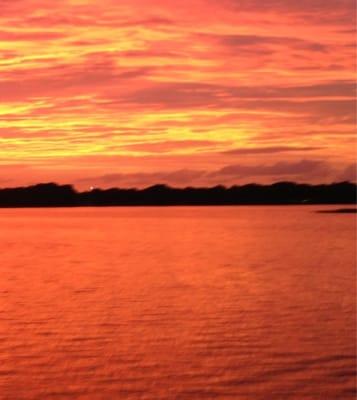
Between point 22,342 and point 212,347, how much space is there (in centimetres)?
457

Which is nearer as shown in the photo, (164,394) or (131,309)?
(164,394)

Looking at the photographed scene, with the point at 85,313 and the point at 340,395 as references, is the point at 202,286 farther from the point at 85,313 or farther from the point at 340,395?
the point at 340,395

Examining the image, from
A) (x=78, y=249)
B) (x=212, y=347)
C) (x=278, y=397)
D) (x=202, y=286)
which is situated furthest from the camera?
(x=78, y=249)

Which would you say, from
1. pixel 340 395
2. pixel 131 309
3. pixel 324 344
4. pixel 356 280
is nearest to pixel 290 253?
pixel 356 280

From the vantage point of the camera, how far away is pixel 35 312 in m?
27.4

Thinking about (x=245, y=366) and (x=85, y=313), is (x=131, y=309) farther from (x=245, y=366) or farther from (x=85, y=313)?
(x=245, y=366)

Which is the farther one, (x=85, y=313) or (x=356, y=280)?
(x=356, y=280)

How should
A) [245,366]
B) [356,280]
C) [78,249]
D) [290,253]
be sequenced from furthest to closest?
[78,249]
[290,253]
[356,280]
[245,366]

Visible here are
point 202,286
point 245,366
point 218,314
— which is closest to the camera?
point 245,366

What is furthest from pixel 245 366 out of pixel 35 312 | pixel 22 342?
pixel 35 312

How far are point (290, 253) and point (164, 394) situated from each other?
44.0 m

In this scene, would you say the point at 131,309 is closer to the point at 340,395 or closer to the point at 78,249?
the point at 340,395

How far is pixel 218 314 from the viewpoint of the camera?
27.1 meters

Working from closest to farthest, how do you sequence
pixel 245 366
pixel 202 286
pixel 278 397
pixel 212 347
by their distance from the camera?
pixel 278 397 < pixel 245 366 < pixel 212 347 < pixel 202 286
